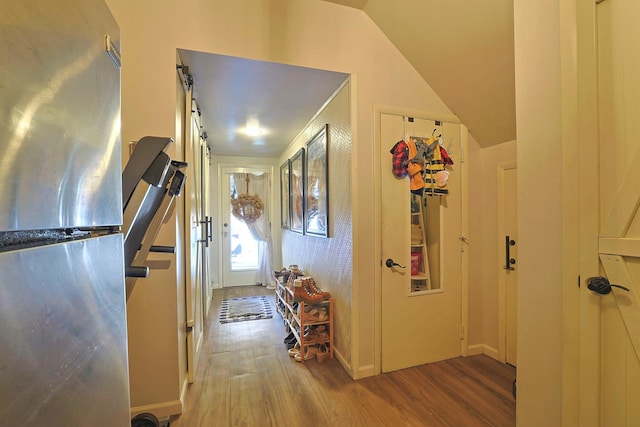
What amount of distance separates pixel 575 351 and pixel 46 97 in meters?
1.73

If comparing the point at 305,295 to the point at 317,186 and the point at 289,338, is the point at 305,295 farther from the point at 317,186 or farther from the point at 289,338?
the point at 317,186

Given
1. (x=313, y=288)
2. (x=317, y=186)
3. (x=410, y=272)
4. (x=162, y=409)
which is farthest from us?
(x=317, y=186)

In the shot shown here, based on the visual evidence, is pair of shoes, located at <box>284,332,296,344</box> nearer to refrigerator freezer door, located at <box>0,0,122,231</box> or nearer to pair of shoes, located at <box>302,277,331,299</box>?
pair of shoes, located at <box>302,277,331,299</box>

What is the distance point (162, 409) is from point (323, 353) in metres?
1.27

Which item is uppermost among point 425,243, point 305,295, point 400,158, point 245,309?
point 400,158

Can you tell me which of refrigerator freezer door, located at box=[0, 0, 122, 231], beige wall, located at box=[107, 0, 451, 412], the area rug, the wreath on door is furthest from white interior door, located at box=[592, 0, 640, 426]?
the wreath on door

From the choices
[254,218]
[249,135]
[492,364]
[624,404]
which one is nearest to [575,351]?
[624,404]

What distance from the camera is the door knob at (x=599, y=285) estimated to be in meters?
0.94

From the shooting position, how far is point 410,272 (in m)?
2.23

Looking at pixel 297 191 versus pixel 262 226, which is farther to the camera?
pixel 262 226

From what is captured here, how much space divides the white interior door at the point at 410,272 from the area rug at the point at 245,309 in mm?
1839

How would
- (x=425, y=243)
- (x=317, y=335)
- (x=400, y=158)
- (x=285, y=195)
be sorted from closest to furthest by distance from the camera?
(x=400, y=158) < (x=425, y=243) < (x=317, y=335) < (x=285, y=195)

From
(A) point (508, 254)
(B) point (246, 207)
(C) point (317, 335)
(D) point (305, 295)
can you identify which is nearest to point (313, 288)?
(D) point (305, 295)

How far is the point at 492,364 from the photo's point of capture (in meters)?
2.29
